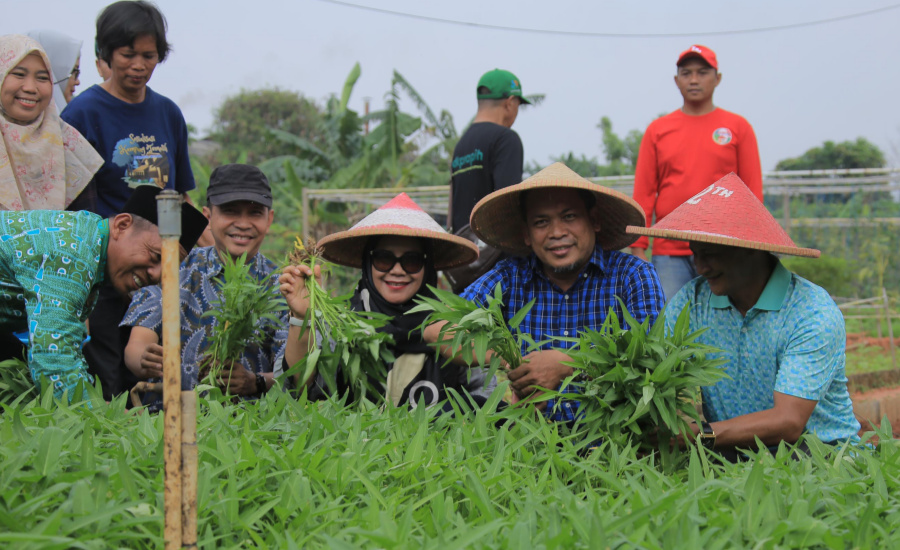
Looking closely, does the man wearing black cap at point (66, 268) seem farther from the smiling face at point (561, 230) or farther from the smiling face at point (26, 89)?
the smiling face at point (561, 230)

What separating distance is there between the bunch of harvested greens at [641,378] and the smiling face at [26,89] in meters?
2.64

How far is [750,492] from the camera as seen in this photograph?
1.72 m

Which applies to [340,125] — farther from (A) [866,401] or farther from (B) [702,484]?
(B) [702,484]

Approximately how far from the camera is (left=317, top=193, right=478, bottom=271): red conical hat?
Result: 10.9 feet

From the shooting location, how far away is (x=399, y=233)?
329cm

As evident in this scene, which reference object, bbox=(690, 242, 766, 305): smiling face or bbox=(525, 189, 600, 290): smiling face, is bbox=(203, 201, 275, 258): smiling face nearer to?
bbox=(525, 189, 600, 290): smiling face

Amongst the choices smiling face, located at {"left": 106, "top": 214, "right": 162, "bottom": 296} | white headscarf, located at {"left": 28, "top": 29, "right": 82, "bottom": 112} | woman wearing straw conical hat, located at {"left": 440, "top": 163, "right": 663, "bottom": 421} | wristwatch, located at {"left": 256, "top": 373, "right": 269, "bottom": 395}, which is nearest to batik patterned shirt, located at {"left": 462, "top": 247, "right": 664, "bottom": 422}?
woman wearing straw conical hat, located at {"left": 440, "top": 163, "right": 663, "bottom": 421}

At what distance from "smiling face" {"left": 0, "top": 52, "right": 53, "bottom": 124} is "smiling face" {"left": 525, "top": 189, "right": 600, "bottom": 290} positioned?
220 centimetres

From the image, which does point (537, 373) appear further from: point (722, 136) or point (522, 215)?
point (722, 136)

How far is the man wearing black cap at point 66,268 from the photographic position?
259 cm

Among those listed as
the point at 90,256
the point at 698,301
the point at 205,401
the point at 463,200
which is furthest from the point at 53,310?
the point at 463,200

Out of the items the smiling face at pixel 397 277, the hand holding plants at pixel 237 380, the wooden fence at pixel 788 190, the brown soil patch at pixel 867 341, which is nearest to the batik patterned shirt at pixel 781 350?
the smiling face at pixel 397 277

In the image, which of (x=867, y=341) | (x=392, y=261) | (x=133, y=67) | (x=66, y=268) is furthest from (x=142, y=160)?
(x=867, y=341)

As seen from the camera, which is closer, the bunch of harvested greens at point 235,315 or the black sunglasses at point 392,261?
the bunch of harvested greens at point 235,315
